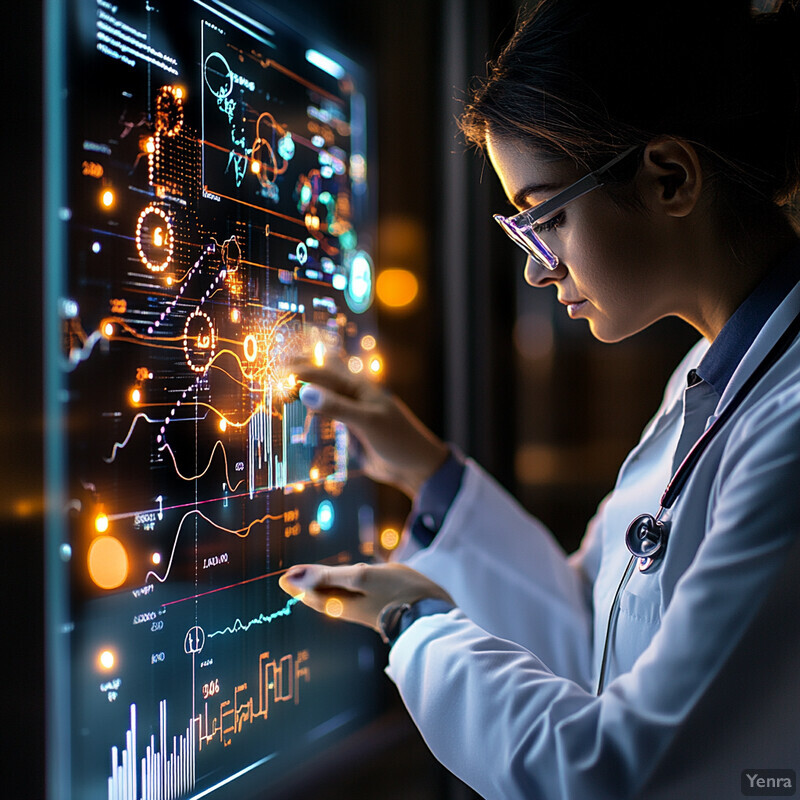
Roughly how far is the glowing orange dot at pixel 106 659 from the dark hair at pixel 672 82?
64 centimetres

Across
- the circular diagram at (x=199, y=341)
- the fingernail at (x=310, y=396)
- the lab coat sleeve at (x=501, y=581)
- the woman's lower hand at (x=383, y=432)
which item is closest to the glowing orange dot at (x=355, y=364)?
the woman's lower hand at (x=383, y=432)

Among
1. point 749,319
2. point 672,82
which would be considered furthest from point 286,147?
point 749,319

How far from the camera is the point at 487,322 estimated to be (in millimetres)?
1375

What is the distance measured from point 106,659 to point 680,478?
0.56 meters

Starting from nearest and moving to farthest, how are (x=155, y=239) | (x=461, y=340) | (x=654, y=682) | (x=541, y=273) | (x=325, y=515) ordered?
(x=654, y=682) < (x=155, y=239) < (x=541, y=273) < (x=325, y=515) < (x=461, y=340)

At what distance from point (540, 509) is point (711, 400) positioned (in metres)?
0.78

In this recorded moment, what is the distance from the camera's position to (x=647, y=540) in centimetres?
68

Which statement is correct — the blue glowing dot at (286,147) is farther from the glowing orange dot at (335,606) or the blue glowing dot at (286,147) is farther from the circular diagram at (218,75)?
the glowing orange dot at (335,606)

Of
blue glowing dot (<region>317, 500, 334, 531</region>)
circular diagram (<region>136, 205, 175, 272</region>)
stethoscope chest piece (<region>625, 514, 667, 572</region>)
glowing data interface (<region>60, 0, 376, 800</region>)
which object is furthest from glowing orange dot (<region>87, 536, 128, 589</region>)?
stethoscope chest piece (<region>625, 514, 667, 572</region>)

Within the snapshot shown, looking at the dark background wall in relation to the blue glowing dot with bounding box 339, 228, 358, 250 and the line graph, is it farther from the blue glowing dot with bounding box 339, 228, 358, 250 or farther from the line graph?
the line graph

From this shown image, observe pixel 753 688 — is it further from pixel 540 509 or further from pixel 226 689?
pixel 540 509

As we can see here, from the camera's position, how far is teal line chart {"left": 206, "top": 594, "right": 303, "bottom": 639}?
77 centimetres

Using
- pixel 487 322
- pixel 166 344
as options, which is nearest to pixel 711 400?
pixel 166 344

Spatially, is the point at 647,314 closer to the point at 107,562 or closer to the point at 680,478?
the point at 680,478
